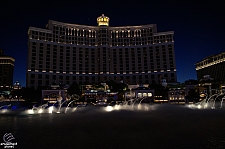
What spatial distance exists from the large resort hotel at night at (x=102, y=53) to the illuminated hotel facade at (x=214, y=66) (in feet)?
120

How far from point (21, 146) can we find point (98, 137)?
5.21m

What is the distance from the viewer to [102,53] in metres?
133

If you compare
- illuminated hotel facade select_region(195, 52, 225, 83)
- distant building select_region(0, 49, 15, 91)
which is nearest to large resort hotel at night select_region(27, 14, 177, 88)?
illuminated hotel facade select_region(195, 52, 225, 83)

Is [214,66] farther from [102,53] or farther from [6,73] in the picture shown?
[6,73]

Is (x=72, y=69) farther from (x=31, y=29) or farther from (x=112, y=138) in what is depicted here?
(x=112, y=138)

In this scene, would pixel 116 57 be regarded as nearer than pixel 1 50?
Yes

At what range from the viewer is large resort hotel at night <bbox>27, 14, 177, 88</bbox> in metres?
123

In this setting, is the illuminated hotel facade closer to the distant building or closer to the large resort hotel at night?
the large resort hotel at night

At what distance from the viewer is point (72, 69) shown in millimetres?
127938

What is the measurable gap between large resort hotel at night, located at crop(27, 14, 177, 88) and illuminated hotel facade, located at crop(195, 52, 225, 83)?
36.6 meters

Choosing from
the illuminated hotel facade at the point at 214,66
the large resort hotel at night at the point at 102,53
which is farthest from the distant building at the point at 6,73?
the illuminated hotel facade at the point at 214,66

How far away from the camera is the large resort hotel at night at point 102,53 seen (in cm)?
12331

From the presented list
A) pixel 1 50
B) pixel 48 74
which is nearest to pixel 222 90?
pixel 48 74

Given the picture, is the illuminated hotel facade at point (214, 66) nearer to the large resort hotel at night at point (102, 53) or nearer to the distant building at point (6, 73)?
the large resort hotel at night at point (102, 53)
